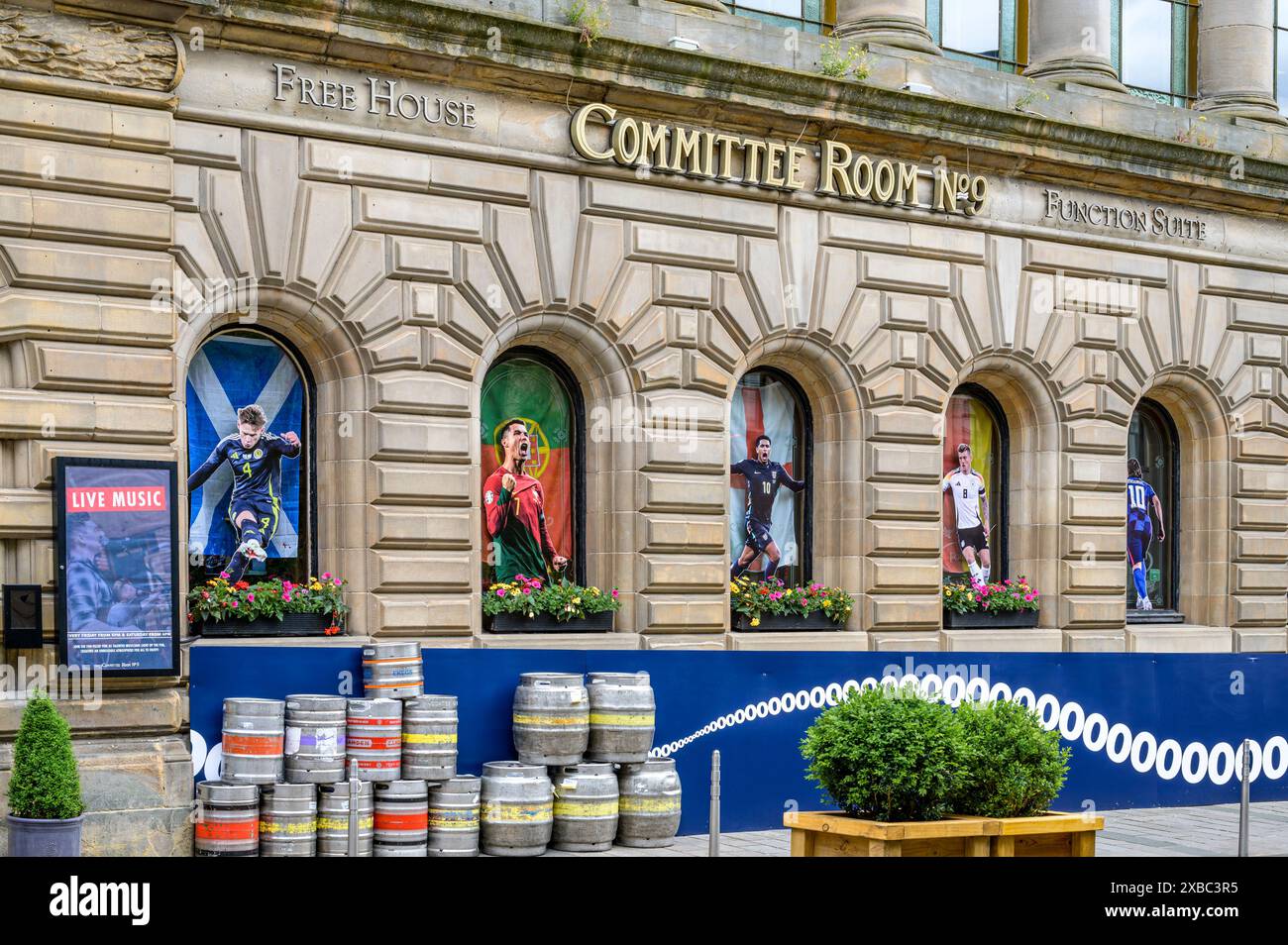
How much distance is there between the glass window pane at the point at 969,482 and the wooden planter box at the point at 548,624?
6047 mm

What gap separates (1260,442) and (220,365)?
53.0 feet

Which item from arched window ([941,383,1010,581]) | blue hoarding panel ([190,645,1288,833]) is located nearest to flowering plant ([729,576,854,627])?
arched window ([941,383,1010,581])

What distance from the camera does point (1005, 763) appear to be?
41.3 feet

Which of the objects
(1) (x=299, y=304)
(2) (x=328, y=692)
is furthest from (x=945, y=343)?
(2) (x=328, y=692)

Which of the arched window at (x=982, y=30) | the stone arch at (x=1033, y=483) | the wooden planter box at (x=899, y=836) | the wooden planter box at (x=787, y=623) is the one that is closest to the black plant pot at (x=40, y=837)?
the wooden planter box at (x=899, y=836)

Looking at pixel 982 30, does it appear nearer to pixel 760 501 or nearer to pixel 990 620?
pixel 760 501

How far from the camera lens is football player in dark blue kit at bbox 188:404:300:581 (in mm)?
→ 18812

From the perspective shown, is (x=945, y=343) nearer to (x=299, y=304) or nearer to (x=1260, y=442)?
(x=1260, y=442)

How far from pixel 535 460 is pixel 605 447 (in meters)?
0.84

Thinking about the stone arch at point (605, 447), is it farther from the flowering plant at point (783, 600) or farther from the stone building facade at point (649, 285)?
the flowering plant at point (783, 600)

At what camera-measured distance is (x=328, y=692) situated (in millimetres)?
16141

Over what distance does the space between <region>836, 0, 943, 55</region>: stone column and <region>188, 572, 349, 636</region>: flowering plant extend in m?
10.3

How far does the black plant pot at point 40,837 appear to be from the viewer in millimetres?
13484

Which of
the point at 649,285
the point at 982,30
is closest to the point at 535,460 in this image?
the point at 649,285
